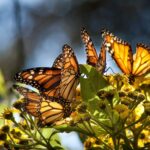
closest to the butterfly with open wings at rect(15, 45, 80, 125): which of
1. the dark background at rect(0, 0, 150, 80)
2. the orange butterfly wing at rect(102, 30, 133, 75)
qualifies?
the orange butterfly wing at rect(102, 30, 133, 75)

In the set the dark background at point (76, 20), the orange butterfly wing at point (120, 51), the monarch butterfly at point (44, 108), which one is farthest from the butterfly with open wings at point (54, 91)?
the dark background at point (76, 20)

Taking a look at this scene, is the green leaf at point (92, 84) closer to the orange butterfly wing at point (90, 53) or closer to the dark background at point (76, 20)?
the orange butterfly wing at point (90, 53)

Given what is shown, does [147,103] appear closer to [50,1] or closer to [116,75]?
[116,75]

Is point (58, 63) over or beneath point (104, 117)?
over

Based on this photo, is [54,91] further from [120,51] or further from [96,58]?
[120,51]

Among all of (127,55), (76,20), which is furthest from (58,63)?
(76,20)

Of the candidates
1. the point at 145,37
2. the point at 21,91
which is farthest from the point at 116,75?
the point at 145,37
